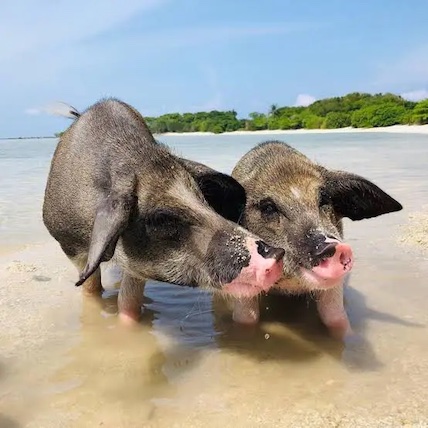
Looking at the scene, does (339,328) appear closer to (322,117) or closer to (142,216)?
(142,216)

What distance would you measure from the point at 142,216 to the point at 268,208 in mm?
1160

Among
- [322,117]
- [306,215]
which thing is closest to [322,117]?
[322,117]

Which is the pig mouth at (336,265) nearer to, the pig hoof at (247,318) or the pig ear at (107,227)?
the pig hoof at (247,318)

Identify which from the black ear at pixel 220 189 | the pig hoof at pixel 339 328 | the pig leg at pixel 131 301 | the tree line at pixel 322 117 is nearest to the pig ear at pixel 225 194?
the black ear at pixel 220 189

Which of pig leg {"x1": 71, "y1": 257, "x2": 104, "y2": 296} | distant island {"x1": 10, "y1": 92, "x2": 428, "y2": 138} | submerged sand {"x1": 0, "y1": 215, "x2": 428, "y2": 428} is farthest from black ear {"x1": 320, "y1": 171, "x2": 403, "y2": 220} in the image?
distant island {"x1": 10, "y1": 92, "x2": 428, "y2": 138}

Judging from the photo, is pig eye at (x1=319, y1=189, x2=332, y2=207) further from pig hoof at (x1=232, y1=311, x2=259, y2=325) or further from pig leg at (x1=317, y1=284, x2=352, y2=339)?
pig hoof at (x1=232, y1=311, x2=259, y2=325)

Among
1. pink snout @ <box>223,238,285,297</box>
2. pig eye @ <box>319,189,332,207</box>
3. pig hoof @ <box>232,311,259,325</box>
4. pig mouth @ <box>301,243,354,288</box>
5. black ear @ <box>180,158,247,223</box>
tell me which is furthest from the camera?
pig hoof @ <box>232,311,259,325</box>

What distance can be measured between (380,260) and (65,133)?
373cm

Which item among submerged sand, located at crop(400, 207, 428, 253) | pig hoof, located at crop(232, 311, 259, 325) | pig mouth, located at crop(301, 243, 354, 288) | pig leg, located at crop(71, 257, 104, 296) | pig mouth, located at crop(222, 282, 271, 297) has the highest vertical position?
pig mouth, located at crop(301, 243, 354, 288)

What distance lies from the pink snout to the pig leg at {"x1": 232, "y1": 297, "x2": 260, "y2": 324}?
1310 millimetres

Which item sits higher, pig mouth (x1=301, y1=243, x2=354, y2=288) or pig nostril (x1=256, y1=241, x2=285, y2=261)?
pig nostril (x1=256, y1=241, x2=285, y2=261)

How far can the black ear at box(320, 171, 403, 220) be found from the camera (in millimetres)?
5460

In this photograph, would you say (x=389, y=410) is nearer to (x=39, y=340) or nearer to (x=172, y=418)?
(x=172, y=418)

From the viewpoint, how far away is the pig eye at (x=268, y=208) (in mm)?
5129
